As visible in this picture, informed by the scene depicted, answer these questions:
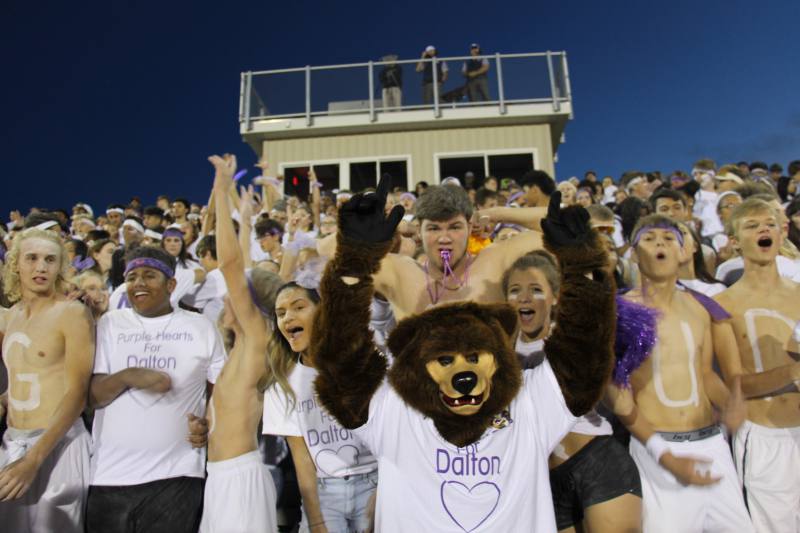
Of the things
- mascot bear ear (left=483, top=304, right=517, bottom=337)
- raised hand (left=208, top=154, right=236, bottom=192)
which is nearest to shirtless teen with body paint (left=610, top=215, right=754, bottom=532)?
mascot bear ear (left=483, top=304, right=517, bottom=337)

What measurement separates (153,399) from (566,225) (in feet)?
7.72

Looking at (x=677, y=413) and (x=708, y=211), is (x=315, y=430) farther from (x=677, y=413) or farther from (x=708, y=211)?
(x=708, y=211)

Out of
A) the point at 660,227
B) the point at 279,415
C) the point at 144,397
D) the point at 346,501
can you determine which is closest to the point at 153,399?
the point at 144,397

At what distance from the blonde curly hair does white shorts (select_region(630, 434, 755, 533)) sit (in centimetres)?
334

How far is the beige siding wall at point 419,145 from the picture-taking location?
13227 mm

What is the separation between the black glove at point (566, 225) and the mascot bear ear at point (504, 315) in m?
0.34

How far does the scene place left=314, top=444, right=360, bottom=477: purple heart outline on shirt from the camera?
2.76 metres

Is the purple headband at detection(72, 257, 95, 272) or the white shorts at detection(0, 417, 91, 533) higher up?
the purple headband at detection(72, 257, 95, 272)

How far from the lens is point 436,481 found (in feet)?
6.29

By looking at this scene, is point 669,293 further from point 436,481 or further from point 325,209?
point 325,209

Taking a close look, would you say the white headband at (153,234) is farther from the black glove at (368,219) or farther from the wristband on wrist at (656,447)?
the wristband on wrist at (656,447)

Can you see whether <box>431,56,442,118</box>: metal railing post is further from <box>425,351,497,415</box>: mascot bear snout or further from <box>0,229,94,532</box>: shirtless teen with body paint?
<box>425,351,497,415</box>: mascot bear snout

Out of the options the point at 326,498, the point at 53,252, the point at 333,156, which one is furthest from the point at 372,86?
the point at 326,498

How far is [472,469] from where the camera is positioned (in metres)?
1.91
